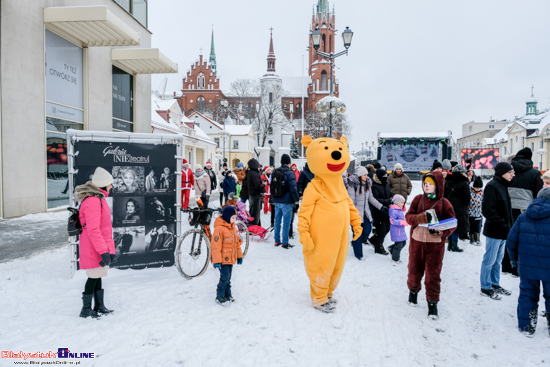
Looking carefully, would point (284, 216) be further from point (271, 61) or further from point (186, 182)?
point (271, 61)

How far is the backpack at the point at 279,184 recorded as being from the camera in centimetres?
799

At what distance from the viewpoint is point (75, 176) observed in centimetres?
536

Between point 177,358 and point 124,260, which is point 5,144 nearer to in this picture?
point 124,260

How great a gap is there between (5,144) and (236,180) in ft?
22.2

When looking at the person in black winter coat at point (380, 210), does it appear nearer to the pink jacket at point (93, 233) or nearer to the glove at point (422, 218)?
the glove at point (422, 218)

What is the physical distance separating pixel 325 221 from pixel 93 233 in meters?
2.71

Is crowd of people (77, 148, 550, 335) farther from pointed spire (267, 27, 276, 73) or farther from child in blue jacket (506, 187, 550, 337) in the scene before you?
pointed spire (267, 27, 276, 73)

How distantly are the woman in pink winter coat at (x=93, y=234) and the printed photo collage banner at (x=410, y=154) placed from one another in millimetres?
18576

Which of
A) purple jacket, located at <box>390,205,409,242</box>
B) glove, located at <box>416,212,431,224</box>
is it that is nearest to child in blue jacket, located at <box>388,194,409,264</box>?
purple jacket, located at <box>390,205,409,242</box>

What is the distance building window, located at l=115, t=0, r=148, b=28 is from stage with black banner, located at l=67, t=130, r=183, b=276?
13728 mm

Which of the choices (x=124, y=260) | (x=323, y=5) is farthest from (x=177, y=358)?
(x=323, y=5)

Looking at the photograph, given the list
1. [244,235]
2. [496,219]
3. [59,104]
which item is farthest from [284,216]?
[59,104]

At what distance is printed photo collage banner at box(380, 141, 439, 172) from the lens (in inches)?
811

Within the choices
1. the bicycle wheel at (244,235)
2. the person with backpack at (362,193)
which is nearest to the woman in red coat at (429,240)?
the person with backpack at (362,193)
